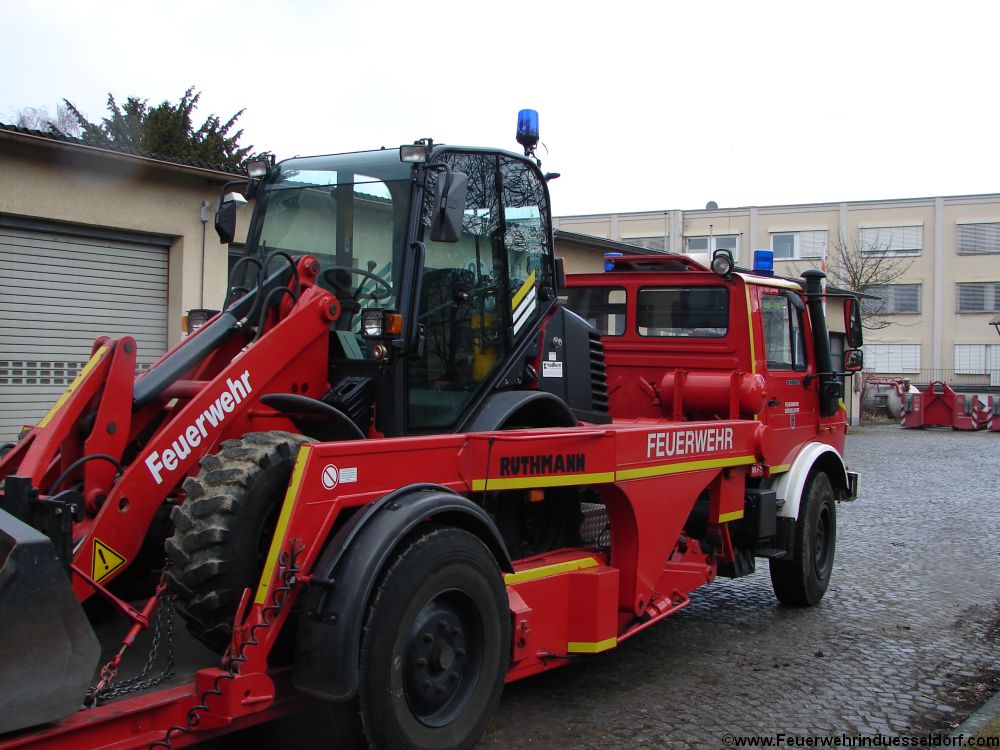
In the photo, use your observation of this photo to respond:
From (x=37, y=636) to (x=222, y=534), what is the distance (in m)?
0.85

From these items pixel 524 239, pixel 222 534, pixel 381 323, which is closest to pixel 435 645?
pixel 222 534

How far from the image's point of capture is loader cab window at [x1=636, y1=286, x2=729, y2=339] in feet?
Answer: 25.6

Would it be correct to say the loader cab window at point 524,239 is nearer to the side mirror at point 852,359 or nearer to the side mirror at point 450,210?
the side mirror at point 450,210

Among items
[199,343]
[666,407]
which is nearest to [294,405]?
[199,343]

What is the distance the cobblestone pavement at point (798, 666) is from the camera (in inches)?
204

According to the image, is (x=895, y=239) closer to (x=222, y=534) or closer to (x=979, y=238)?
(x=979, y=238)

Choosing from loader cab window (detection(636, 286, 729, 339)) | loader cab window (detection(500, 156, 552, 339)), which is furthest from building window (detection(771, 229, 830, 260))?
loader cab window (detection(500, 156, 552, 339))

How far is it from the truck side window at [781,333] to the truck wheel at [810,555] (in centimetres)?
97

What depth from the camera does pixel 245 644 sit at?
3590 mm

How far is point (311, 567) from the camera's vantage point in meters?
3.88

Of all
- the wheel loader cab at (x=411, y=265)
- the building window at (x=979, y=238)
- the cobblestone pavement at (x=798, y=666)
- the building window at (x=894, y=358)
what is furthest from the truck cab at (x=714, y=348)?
the building window at (x=979, y=238)

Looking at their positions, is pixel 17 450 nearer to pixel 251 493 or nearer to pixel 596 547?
pixel 251 493

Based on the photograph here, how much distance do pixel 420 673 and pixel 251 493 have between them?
1.04 meters

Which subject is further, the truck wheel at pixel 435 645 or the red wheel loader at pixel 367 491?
the truck wheel at pixel 435 645
